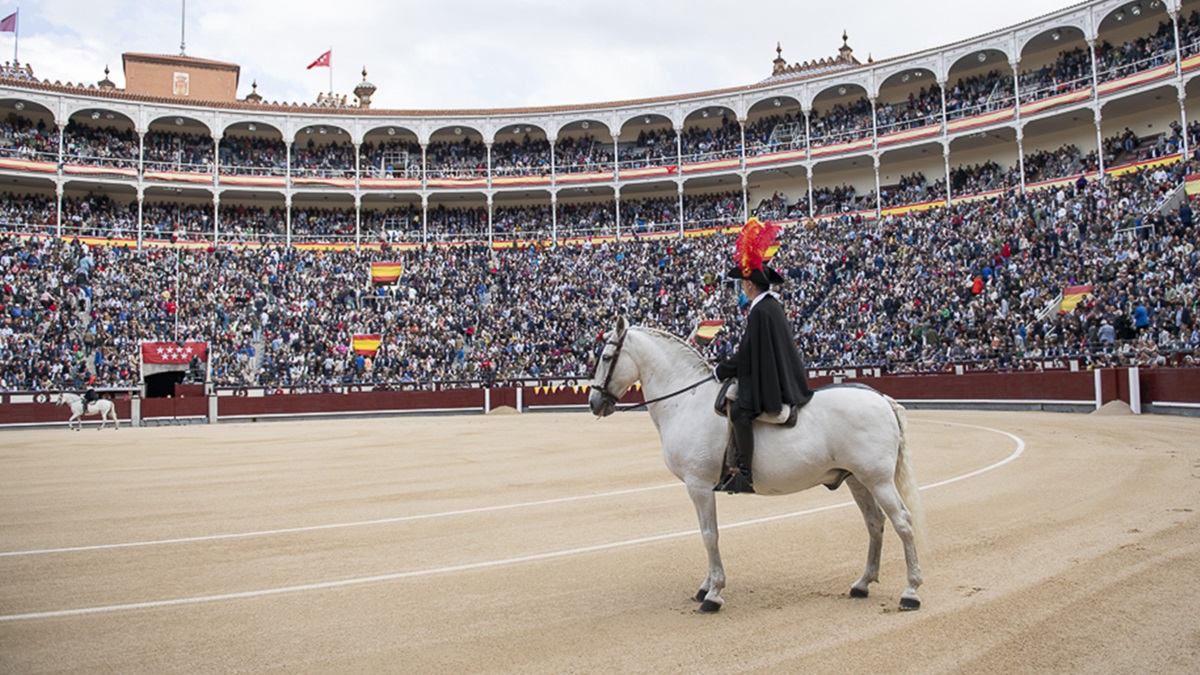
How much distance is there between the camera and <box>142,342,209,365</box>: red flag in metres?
34.8

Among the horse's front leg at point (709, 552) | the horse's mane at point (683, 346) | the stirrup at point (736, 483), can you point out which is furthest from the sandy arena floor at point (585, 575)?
the horse's mane at point (683, 346)

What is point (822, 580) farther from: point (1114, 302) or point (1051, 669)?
point (1114, 302)

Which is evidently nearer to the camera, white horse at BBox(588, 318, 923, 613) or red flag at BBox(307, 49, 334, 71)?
white horse at BBox(588, 318, 923, 613)

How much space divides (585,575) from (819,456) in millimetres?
1989

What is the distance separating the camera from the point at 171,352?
115ft

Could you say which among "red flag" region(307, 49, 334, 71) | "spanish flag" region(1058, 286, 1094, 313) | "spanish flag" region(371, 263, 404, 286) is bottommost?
"spanish flag" region(1058, 286, 1094, 313)

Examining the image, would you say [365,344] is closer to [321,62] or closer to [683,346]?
[321,62]

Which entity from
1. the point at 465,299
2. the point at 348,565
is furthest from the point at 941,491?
the point at 465,299

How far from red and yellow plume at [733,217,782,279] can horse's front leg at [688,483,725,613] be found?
1.53m

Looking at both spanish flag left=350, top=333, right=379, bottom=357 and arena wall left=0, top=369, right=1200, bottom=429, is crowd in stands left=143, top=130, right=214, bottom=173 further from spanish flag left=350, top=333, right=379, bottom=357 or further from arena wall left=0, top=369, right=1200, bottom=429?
arena wall left=0, top=369, right=1200, bottom=429

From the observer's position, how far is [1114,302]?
23.3m

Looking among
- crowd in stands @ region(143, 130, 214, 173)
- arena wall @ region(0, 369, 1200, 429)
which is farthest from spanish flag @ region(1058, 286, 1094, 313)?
crowd in stands @ region(143, 130, 214, 173)

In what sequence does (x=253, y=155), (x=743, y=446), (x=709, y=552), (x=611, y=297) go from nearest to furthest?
1. (x=709, y=552)
2. (x=743, y=446)
3. (x=611, y=297)
4. (x=253, y=155)

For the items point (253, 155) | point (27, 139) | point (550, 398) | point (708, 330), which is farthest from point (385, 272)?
point (27, 139)
